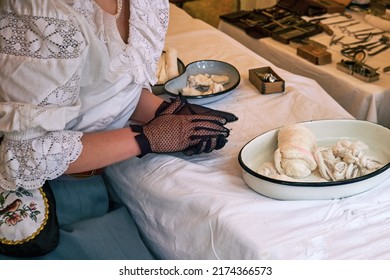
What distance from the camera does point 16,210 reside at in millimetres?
786

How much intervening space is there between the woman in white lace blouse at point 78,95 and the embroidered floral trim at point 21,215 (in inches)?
0.5

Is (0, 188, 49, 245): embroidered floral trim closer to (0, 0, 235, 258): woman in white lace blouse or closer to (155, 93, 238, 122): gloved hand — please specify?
(0, 0, 235, 258): woman in white lace blouse

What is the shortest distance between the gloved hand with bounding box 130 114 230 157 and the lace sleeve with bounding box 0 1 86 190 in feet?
0.50

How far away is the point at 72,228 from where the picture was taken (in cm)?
86

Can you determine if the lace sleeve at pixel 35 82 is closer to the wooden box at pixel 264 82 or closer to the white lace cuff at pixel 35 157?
the white lace cuff at pixel 35 157

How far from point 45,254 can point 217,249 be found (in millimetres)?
290

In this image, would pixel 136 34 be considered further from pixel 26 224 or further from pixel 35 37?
pixel 26 224

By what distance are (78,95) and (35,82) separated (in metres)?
0.09

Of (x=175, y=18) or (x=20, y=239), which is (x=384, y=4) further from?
(x=20, y=239)

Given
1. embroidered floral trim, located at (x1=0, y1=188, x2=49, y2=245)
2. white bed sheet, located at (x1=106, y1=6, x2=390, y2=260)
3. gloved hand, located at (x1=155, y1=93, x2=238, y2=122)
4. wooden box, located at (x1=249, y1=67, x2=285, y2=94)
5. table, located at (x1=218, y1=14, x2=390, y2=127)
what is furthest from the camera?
table, located at (x1=218, y1=14, x2=390, y2=127)

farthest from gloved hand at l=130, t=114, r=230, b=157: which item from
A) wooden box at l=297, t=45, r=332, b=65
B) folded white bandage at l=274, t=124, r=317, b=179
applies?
wooden box at l=297, t=45, r=332, b=65

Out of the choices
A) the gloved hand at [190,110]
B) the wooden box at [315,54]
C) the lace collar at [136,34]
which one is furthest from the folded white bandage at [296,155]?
the wooden box at [315,54]

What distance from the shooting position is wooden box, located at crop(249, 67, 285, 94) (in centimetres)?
109

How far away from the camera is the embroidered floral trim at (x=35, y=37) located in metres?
0.72
